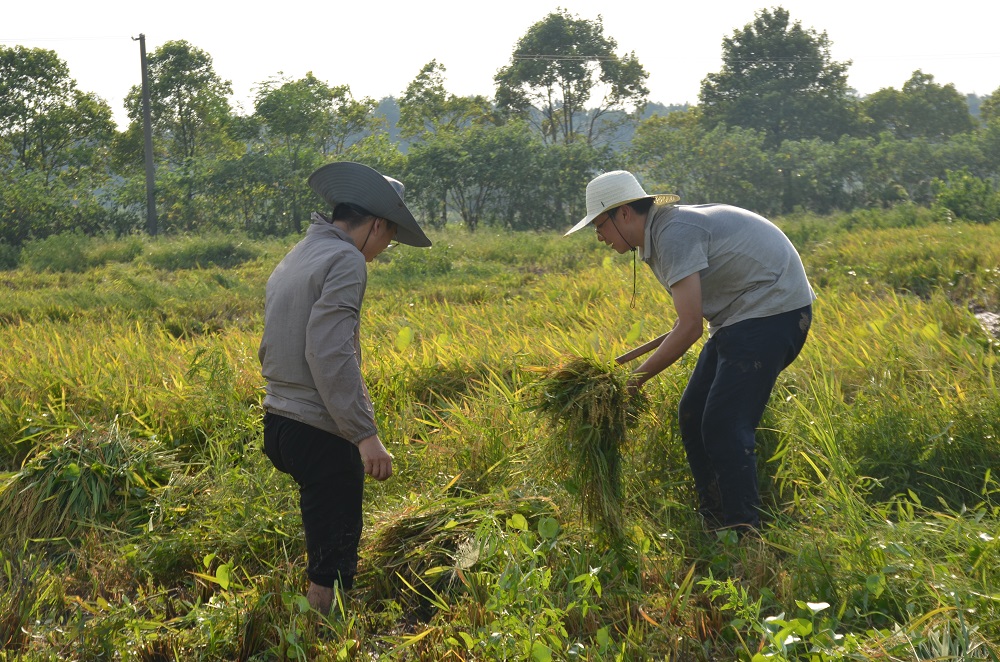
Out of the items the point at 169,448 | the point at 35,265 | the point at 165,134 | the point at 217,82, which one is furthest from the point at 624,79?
the point at 169,448

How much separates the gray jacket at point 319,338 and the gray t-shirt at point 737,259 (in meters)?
1.06

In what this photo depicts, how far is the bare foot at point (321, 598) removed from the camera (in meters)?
2.79

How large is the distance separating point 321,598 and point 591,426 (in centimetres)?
97

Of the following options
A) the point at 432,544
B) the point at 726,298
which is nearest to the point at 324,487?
the point at 432,544

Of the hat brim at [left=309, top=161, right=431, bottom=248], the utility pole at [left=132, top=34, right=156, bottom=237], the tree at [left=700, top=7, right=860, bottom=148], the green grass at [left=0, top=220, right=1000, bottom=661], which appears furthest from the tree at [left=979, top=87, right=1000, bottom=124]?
the hat brim at [left=309, top=161, right=431, bottom=248]

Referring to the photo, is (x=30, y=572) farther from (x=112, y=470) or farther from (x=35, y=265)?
(x=35, y=265)

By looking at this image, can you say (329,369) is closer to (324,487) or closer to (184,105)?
(324,487)

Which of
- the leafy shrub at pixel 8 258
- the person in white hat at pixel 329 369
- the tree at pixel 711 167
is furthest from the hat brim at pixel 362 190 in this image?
the tree at pixel 711 167

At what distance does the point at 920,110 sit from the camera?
37094 mm

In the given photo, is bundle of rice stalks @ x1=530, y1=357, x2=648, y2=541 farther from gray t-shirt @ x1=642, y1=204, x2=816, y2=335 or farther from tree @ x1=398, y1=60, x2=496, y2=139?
A: tree @ x1=398, y1=60, x2=496, y2=139

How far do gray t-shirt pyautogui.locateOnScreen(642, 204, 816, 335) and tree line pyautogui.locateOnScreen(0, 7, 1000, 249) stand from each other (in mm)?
11673

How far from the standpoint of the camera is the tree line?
2052 cm

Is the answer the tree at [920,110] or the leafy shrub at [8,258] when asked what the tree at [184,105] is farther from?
the tree at [920,110]

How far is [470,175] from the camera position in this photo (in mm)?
20781
